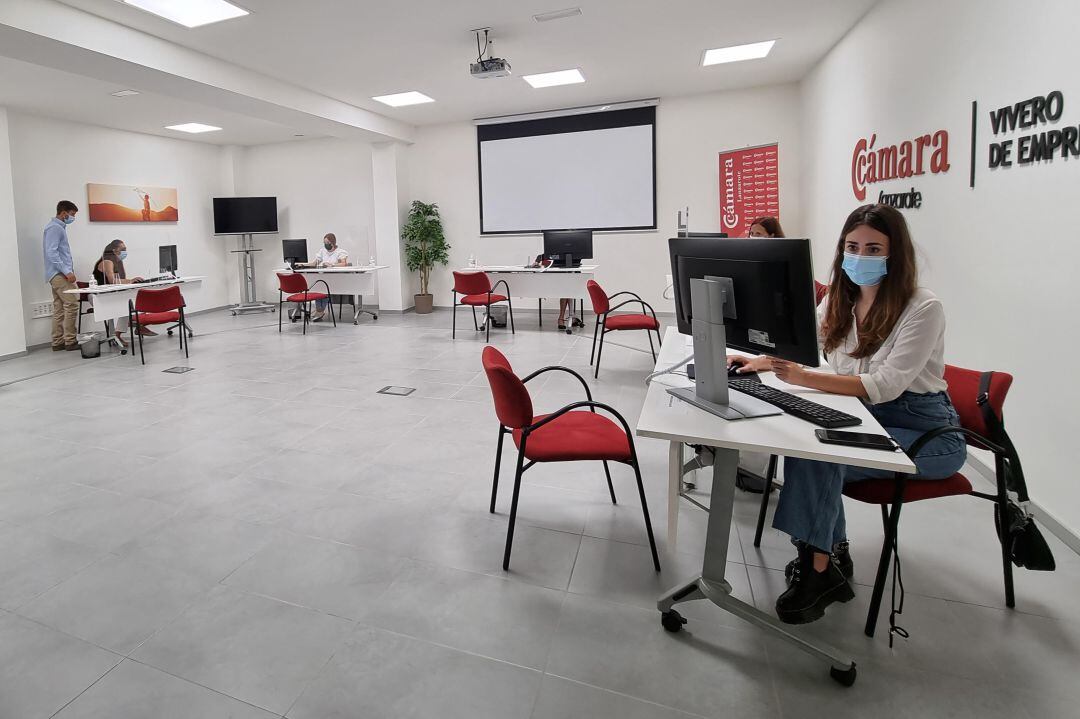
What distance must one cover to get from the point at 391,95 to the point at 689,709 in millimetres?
7826

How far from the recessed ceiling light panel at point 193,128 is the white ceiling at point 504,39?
1.81m

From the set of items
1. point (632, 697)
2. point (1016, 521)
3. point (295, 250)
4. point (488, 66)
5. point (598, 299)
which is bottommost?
point (632, 697)

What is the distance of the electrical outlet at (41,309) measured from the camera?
294 inches

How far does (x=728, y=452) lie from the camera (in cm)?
177

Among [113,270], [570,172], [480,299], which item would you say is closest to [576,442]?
[480,299]

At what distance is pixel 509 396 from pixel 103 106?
822 centimetres

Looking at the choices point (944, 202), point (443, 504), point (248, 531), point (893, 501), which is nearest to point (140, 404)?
point (248, 531)

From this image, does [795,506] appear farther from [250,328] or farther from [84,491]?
[250,328]

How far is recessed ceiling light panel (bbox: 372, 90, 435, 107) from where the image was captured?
7610 millimetres

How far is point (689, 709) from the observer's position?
5.19 feet

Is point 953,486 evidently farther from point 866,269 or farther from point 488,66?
point 488,66

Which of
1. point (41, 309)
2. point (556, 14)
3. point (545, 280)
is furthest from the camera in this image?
point (545, 280)

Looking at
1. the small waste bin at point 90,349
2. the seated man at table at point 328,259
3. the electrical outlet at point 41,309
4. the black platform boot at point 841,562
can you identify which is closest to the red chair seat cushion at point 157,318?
the small waste bin at point 90,349

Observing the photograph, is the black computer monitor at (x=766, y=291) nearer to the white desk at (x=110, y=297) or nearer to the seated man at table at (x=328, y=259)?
the white desk at (x=110, y=297)
